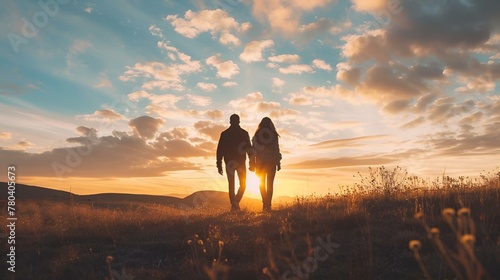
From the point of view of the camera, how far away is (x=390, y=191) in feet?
36.8

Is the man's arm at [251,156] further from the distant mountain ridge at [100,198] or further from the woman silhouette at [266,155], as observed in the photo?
the distant mountain ridge at [100,198]

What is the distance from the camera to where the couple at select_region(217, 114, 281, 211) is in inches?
460

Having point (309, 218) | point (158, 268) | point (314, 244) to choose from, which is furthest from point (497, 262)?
point (158, 268)

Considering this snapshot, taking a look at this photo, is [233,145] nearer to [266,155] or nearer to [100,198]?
[266,155]

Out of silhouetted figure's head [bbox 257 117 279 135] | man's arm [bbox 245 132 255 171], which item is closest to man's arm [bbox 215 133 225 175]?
man's arm [bbox 245 132 255 171]

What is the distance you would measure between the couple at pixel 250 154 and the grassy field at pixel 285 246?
277 cm

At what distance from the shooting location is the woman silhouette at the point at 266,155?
1162cm

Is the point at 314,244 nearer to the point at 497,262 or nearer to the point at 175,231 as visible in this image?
the point at 497,262

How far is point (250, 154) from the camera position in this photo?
1223 cm

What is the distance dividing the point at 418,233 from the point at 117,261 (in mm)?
4587

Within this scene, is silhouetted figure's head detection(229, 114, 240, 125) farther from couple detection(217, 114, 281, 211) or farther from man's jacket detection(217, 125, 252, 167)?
man's jacket detection(217, 125, 252, 167)

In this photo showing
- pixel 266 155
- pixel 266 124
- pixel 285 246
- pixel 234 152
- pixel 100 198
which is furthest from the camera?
pixel 100 198

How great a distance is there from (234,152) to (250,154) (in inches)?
22.9

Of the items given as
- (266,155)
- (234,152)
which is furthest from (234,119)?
(266,155)
